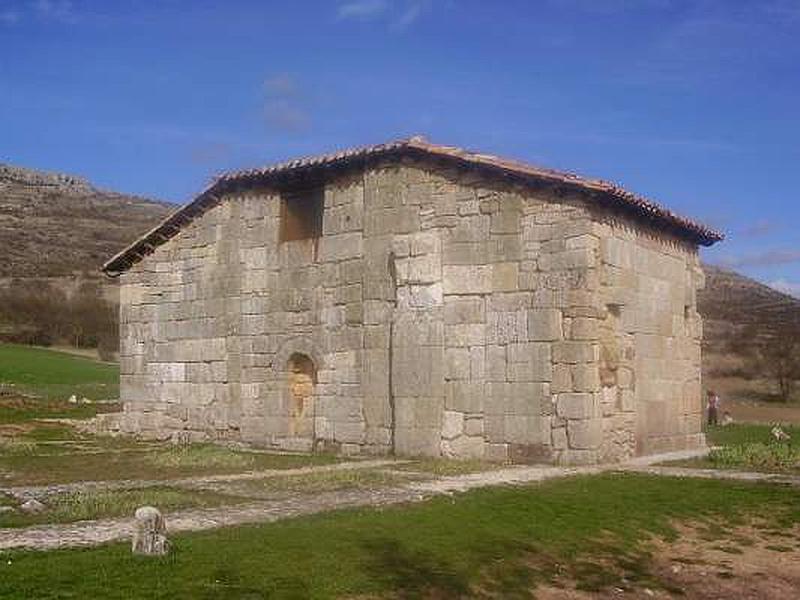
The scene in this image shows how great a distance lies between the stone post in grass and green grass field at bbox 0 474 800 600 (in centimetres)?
11

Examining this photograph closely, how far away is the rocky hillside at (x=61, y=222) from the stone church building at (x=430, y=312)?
52.3 m

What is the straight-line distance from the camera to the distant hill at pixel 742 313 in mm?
48781

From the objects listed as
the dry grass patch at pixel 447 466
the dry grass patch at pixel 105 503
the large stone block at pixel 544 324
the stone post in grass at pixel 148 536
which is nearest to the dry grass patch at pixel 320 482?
the dry grass patch at pixel 447 466

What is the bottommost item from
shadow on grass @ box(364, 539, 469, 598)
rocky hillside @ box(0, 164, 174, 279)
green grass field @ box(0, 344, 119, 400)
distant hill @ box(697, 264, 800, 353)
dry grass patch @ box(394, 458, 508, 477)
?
shadow on grass @ box(364, 539, 469, 598)

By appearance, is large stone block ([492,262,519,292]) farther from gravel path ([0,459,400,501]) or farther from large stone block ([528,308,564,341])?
gravel path ([0,459,400,501])

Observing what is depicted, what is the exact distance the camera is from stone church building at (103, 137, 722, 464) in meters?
15.5

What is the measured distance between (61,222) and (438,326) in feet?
265

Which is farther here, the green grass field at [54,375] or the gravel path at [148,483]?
the green grass field at [54,375]

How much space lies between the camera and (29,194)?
3962 inches

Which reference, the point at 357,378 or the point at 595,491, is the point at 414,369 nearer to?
the point at 357,378

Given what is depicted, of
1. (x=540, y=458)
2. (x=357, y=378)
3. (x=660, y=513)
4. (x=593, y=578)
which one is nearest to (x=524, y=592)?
(x=593, y=578)

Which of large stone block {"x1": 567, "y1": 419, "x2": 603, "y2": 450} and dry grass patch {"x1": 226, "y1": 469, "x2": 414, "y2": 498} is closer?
dry grass patch {"x1": 226, "y1": 469, "x2": 414, "y2": 498}

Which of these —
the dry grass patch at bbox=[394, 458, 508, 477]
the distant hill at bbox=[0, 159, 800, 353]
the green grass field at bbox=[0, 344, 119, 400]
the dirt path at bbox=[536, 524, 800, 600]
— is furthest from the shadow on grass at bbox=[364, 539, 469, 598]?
the distant hill at bbox=[0, 159, 800, 353]

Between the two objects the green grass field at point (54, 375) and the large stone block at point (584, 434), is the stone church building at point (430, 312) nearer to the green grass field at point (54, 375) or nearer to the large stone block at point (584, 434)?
the large stone block at point (584, 434)
